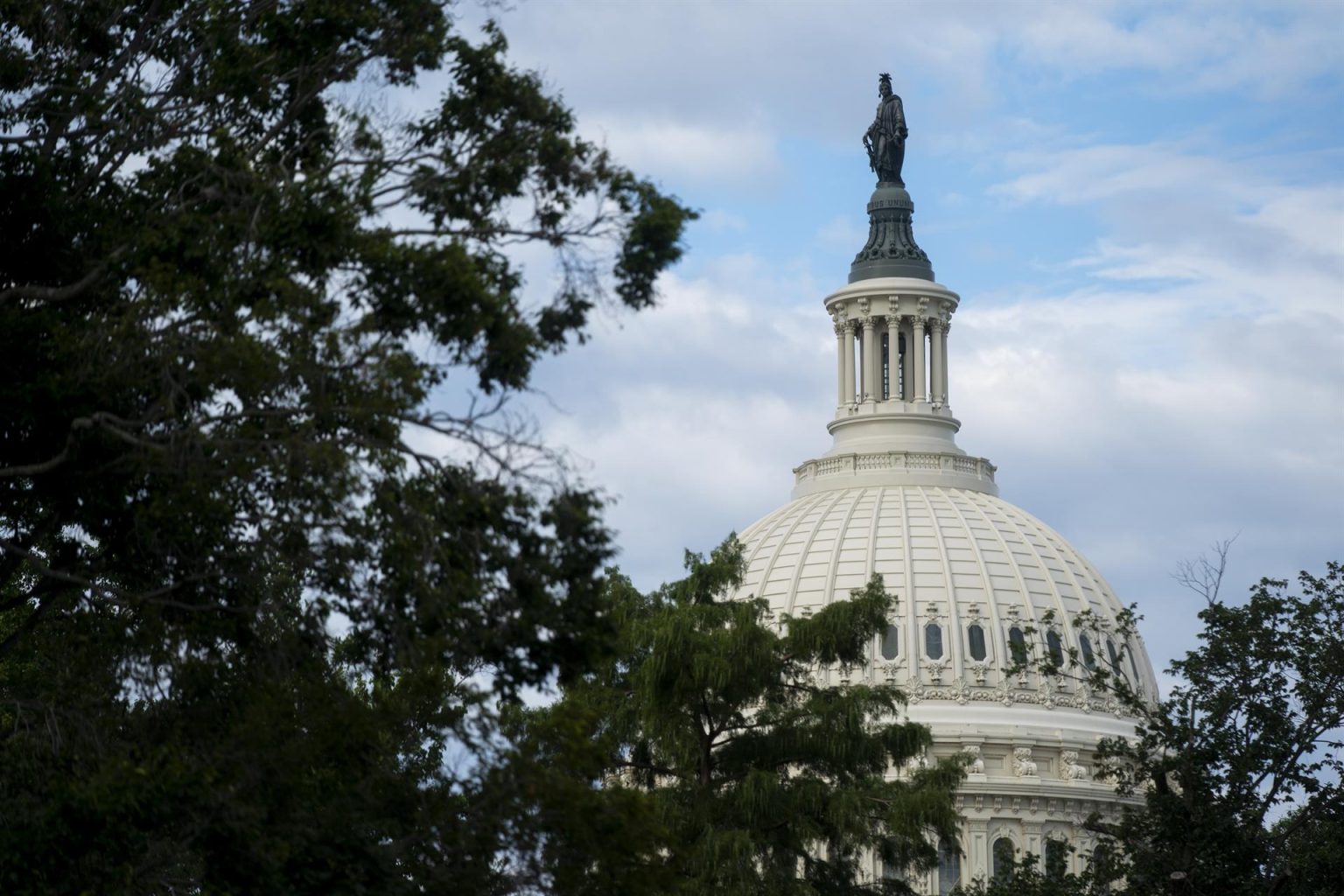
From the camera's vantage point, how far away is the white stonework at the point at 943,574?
396ft

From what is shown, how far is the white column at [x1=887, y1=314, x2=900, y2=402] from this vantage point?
14175 centimetres

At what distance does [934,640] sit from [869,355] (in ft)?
67.5

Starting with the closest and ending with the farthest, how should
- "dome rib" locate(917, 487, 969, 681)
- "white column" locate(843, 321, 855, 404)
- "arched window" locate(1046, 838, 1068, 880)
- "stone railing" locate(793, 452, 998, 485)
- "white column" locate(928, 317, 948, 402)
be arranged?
"arched window" locate(1046, 838, 1068, 880)
"dome rib" locate(917, 487, 969, 681)
"stone railing" locate(793, 452, 998, 485)
"white column" locate(843, 321, 855, 404)
"white column" locate(928, 317, 948, 402)

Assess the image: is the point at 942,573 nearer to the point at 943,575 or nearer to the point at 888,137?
the point at 943,575

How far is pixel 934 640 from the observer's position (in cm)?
12706

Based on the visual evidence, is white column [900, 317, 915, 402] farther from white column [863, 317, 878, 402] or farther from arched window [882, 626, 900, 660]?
arched window [882, 626, 900, 660]

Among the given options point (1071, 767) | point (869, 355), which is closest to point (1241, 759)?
point (1071, 767)

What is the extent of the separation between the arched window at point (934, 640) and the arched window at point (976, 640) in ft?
4.18

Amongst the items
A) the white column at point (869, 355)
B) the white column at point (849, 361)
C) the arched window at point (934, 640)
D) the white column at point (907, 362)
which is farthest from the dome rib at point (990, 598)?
the white column at point (849, 361)

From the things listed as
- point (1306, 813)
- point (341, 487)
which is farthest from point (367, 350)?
point (1306, 813)

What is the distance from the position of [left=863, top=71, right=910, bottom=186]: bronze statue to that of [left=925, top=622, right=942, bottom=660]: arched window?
30.5m

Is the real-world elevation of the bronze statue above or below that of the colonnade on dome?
above

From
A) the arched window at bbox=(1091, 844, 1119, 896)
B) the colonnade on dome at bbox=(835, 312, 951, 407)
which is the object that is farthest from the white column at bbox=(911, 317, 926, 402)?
the arched window at bbox=(1091, 844, 1119, 896)

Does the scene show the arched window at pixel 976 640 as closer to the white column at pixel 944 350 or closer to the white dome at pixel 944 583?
the white dome at pixel 944 583
